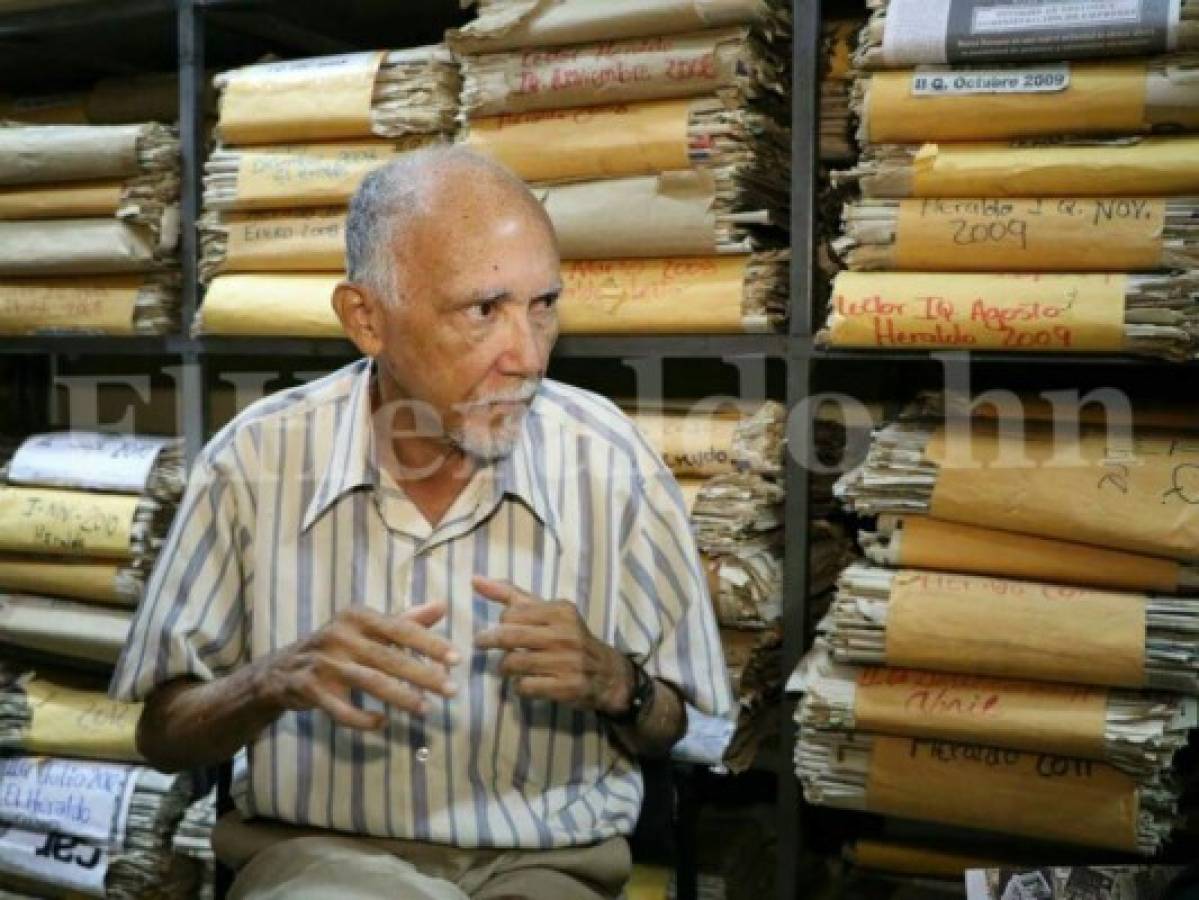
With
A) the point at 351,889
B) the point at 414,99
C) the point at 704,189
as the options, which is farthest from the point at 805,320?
the point at 351,889

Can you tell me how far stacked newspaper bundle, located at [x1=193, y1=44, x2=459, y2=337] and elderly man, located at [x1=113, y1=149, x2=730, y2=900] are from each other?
69 cm

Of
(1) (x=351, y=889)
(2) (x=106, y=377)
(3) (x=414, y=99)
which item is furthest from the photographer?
(2) (x=106, y=377)

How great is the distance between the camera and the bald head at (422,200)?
5.34ft

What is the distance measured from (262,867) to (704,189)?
1265 millimetres

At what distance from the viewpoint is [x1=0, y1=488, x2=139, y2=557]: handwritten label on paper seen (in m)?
2.64

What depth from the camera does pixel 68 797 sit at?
106 inches

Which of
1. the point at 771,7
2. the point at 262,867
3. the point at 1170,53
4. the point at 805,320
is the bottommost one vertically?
the point at 262,867

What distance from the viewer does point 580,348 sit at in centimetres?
221

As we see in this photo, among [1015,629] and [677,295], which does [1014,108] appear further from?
[1015,629]

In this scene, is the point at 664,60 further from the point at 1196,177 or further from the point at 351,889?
the point at 351,889

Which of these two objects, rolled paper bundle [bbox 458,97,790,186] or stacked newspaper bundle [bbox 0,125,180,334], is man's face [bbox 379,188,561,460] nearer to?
rolled paper bundle [bbox 458,97,790,186]

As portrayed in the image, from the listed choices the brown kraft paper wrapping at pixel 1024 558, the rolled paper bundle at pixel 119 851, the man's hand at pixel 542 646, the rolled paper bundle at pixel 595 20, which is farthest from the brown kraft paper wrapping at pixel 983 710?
the rolled paper bundle at pixel 119 851

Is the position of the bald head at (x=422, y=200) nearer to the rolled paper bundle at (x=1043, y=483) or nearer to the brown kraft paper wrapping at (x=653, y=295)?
the brown kraft paper wrapping at (x=653, y=295)

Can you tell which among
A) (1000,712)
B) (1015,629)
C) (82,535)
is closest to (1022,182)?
(1015,629)
